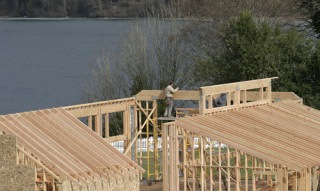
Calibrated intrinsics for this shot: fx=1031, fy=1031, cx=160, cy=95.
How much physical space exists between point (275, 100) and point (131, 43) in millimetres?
23744

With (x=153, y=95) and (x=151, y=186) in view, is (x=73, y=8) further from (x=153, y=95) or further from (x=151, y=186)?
(x=151, y=186)

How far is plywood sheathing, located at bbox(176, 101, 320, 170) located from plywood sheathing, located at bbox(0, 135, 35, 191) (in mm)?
5287

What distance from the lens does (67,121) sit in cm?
2786

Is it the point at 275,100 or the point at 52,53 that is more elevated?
the point at 275,100

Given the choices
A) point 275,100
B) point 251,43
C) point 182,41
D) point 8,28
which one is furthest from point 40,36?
point 275,100

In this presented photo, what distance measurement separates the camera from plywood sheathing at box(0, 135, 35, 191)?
77.5ft

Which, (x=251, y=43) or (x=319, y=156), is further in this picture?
(x=251, y=43)

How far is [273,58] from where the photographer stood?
1791 inches

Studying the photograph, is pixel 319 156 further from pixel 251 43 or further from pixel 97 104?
pixel 251 43

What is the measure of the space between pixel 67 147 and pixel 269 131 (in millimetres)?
5929

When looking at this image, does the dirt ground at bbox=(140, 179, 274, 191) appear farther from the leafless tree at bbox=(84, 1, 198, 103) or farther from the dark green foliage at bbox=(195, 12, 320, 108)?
the leafless tree at bbox=(84, 1, 198, 103)

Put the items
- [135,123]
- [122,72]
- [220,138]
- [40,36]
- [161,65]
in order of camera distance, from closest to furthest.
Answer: [220,138] → [135,123] → [161,65] → [122,72] → [40,36]

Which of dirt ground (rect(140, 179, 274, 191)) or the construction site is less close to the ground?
the construction site

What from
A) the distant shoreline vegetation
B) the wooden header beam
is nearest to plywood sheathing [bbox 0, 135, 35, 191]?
the wooden header beam
